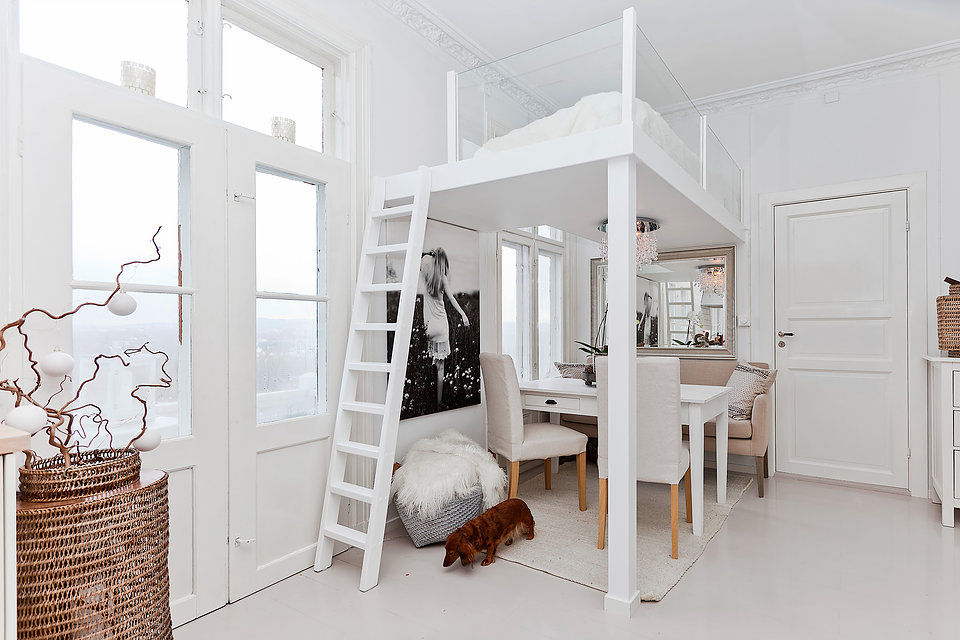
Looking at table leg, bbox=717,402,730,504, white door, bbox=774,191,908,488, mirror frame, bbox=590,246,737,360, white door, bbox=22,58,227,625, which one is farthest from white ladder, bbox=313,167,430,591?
white door, bbox=774,191,908,488

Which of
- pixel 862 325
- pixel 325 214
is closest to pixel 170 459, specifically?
pixel 325 214

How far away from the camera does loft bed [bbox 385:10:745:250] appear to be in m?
2.28

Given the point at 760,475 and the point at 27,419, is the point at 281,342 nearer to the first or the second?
the point at 27,419

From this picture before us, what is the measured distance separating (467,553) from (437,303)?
4.81ft

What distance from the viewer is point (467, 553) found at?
2.52 metres

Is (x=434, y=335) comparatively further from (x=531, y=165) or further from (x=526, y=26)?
(x=526, y=26)

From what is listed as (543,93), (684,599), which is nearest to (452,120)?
(543,93)

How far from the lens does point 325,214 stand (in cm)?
269

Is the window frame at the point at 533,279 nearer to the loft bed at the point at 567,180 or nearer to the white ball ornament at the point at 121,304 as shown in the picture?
the loft bed at the point at 567,180

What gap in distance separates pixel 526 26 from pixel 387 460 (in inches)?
108

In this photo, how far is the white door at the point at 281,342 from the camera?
90.4 inches

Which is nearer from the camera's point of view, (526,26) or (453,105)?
(453,105)

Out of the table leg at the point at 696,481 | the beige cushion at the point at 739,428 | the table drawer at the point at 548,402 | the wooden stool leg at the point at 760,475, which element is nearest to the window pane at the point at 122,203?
the table drawer at the point at 548,402

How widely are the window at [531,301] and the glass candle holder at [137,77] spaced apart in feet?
7.99
